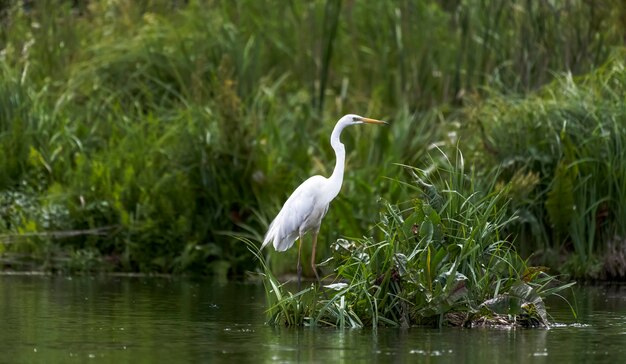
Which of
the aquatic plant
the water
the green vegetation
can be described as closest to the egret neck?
the water

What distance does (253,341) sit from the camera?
852 centimetres

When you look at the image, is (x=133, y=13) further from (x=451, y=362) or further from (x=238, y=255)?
(x=451, y=362)

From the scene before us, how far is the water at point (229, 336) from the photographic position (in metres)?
7.80

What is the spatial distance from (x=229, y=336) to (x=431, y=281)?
55.3 inches

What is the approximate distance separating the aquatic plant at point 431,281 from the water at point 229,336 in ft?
0.50

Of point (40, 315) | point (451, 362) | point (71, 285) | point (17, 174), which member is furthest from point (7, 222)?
point (451, 362)

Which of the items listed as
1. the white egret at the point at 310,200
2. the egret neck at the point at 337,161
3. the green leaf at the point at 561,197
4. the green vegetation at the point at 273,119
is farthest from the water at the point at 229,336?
the green vegetation at the point at 273,119

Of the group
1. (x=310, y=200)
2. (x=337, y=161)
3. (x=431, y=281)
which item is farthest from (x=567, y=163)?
(x=431, y=281)

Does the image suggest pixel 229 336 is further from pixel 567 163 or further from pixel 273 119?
pixel 273 119

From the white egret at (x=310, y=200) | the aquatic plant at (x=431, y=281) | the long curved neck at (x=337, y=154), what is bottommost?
the aquatic plant at (x=431, y=281)

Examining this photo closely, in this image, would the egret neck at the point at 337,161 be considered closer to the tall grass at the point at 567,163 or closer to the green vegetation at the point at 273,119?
the green vegetation at the point at 273,119

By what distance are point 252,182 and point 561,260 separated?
3.31m

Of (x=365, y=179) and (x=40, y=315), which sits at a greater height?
(x=365, y=179)

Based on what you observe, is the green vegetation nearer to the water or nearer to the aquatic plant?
the water
